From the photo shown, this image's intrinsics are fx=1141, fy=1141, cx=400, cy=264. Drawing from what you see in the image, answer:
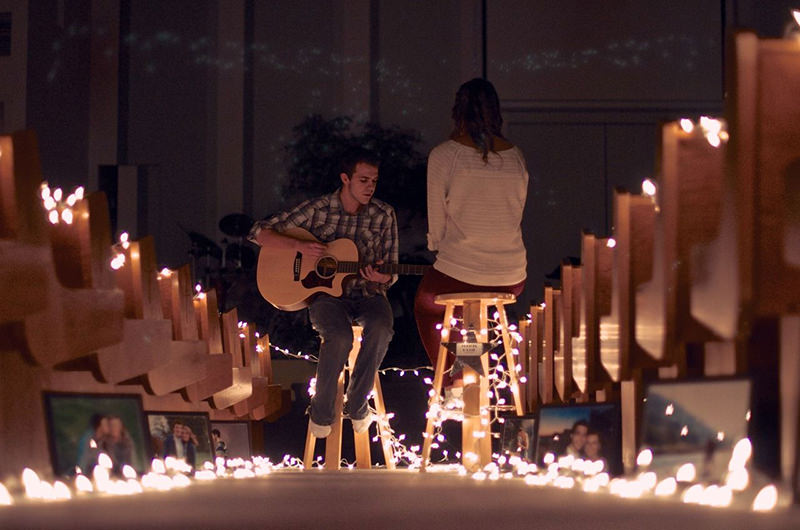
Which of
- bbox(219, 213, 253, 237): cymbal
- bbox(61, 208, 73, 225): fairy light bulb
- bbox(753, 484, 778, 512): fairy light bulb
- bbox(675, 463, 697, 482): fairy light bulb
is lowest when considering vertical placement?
bbox(675, 463, 697, 482): fairy light bulb

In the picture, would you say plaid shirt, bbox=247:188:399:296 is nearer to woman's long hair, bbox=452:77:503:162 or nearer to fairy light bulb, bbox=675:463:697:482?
woman's long hair, bbox=452:77:503:162

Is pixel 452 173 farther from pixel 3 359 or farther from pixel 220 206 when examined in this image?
pixel 220 206

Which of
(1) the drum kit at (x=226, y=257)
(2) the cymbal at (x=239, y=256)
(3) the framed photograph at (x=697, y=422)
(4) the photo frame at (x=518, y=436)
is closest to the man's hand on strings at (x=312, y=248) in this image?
(4) the photo frame at (x=518, y=436)

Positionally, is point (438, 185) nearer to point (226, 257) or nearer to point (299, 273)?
point (299, 273)

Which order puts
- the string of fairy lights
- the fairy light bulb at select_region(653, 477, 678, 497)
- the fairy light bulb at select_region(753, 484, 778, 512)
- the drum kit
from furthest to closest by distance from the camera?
the drum kit
the fairy light bulb at select_region(653, 477, 678, 497)
the string of fairy lights
the fairy light bulb at select_region(753, 484, 778, 512)

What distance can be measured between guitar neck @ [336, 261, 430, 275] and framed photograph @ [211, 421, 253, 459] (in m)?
0.64

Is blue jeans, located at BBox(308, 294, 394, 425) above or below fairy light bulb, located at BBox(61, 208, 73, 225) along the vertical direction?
below

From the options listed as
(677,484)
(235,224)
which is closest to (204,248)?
(235,224)

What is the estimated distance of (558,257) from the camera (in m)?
8.08

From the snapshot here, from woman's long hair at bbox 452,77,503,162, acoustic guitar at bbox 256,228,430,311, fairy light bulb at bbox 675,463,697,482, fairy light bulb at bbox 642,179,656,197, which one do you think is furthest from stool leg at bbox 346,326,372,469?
fairy light bulb at bbox 675,463,697,482

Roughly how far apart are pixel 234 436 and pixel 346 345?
53 centimetres

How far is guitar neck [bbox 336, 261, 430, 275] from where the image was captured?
3.80 m

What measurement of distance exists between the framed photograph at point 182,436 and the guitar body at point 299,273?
2.74 ft

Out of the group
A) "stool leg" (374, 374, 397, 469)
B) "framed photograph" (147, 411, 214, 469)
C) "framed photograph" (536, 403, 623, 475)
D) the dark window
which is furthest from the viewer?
the dark window
